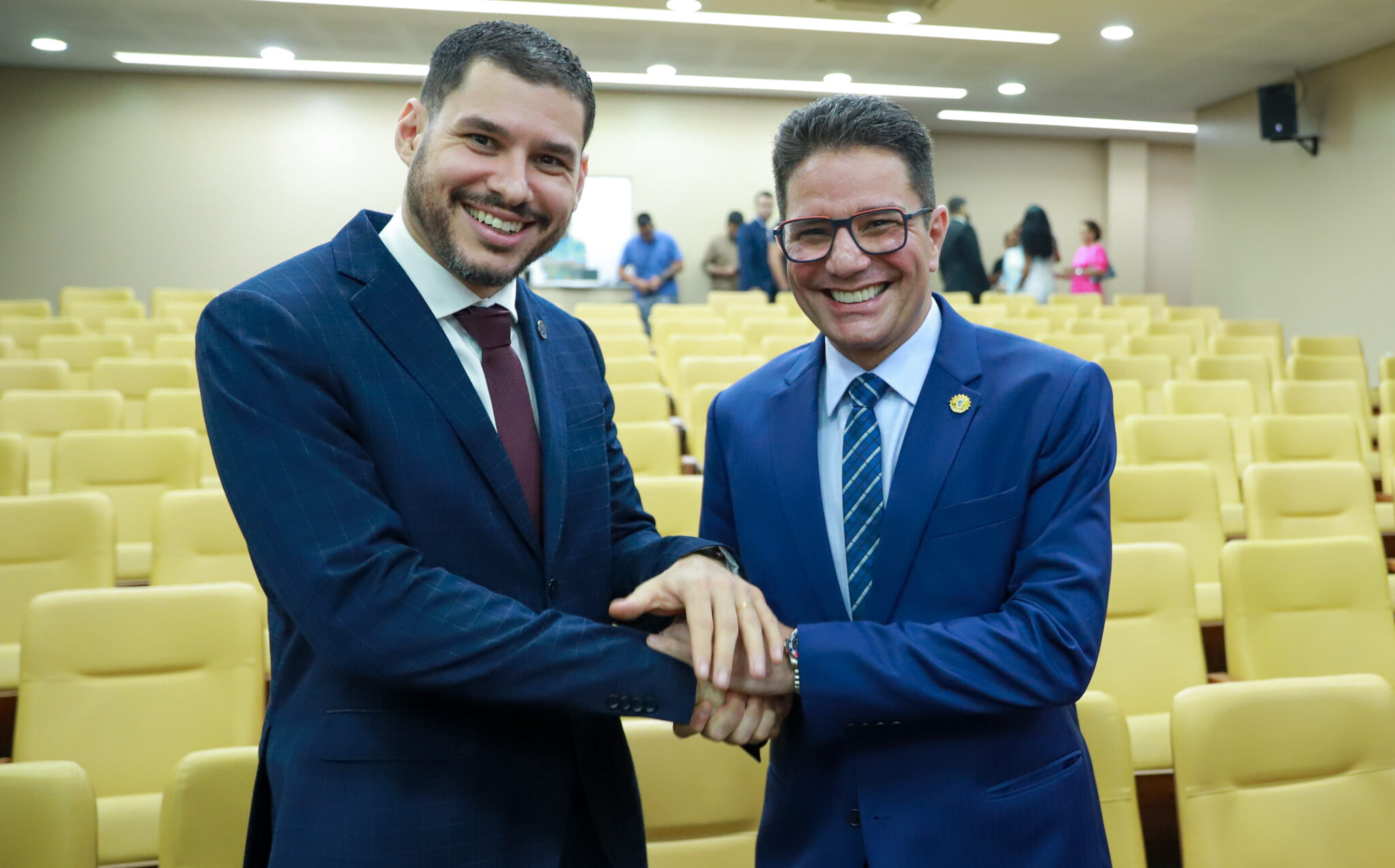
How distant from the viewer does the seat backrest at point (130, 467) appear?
3525mm

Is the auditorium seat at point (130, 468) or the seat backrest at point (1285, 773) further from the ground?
the auditorium seat at point (130, 468)

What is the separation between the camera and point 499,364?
125 cm

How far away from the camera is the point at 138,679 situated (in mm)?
2160

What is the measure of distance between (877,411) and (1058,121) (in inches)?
503

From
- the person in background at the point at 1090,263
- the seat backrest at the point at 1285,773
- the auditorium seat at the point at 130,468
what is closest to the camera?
the seat backrest at the point at 1285,773

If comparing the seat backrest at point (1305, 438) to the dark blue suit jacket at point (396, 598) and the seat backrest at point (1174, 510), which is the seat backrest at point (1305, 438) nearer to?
the seat backrest at point (1174, 510)

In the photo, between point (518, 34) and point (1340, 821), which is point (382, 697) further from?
point (1340, 821)

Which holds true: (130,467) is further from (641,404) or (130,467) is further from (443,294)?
(443,294)

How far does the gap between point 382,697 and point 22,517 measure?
2287 mm

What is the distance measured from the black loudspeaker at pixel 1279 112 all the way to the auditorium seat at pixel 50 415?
10156 mm

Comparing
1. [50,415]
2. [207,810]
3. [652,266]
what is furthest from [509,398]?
[652,266]

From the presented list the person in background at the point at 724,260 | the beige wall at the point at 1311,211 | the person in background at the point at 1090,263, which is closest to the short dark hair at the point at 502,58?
the person in background at the point at 724,260

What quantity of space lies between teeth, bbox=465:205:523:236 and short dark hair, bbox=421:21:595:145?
0.14 m

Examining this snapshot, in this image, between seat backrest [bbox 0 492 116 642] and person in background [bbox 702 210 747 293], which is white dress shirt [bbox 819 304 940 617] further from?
person in background [bbox 702 210 747 293]
